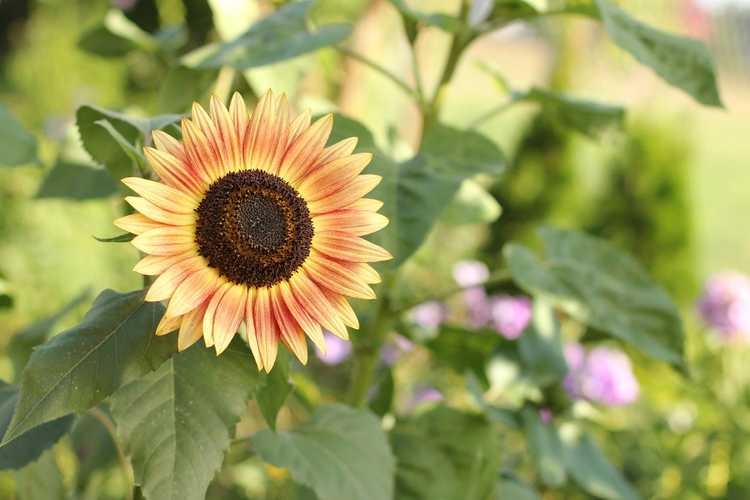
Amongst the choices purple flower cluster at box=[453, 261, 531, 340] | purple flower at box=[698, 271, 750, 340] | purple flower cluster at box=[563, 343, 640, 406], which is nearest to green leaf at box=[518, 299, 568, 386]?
purple flower cluster at box=[563, 343, 640, 406]

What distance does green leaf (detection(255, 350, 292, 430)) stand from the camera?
59cm

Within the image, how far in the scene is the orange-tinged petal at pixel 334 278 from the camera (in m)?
0.55

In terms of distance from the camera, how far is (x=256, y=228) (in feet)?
1.82

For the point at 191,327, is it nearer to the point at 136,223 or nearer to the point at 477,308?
the point at 136,223

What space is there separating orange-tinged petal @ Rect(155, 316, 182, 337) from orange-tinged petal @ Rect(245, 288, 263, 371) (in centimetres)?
4

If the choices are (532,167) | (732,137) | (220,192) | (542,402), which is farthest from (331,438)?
(732,137)

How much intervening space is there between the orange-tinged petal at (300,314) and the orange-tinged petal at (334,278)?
2cm

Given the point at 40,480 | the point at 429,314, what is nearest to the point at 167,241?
the point at 40,480

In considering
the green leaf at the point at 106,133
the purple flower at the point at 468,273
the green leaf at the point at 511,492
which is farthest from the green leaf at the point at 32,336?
the purple flower at the point at 468,273

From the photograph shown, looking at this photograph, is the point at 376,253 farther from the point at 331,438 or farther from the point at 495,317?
the point at 495,317

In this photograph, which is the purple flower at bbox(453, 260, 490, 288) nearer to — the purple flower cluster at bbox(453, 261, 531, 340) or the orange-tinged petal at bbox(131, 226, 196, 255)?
the purple flower cluster at bbox(453, 261, 531, 340)

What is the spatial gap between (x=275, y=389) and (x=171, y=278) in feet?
0.40

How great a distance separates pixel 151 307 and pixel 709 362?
6.29 ft

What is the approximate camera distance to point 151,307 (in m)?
0.56
